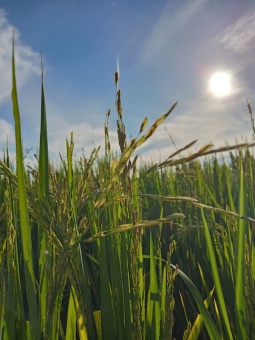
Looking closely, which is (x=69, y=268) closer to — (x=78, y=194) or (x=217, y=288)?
(x=78, y=194)

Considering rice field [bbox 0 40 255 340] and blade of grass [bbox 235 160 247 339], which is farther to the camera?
blade of grass [bbox 235 160 247 339]

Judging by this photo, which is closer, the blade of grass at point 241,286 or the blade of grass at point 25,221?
the blade of grass at point 25,221

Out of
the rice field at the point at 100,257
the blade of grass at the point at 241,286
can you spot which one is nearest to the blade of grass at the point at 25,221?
the rice field at the point at 100,257

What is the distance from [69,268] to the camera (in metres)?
0.59

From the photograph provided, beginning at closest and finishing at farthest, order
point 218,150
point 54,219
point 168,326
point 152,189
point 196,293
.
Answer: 1. point 218,150
2. point 54,219
3. point 168,326
4. point 196,293
5. point 152,189

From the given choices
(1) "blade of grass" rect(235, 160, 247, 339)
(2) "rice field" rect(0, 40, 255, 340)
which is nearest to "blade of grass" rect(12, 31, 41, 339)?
(2) "rice field" rect(0, 40, 255, 340)

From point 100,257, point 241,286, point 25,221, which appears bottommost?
point 241,286

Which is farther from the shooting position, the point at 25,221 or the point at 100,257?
the point at 100,257

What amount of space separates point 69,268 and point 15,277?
0.23 m

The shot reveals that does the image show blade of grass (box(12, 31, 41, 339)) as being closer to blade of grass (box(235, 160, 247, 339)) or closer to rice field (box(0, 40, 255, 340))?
rice field (box(0, 40, 255, 340))

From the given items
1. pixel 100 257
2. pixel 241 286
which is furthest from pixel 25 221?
pixel 241 286

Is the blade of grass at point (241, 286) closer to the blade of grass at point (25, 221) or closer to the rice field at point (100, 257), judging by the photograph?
the rice field at point (100, 257)

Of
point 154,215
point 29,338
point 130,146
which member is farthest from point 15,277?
point 154,215

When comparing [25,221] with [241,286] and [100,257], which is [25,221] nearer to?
[100,257]
